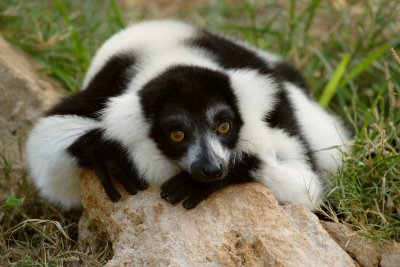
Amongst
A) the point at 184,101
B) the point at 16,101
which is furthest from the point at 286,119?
the point at 16,101

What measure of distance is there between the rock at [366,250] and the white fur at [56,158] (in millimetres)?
1623

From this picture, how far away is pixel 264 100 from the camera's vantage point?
3898 millimetres

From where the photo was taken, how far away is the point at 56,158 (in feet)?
13.2

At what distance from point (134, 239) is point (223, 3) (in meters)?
5.22

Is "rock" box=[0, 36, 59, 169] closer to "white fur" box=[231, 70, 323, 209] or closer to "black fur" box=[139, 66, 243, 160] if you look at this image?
"black fur" box=[139, 66, 243, 160]

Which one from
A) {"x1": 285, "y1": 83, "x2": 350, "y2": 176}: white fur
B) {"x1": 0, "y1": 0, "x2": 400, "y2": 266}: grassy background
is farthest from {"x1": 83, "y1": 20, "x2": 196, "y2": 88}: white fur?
{"x1": 0, "y1": 0, "x2": 400, "y2": 266}: grassy background

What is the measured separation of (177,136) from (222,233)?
2.07ft

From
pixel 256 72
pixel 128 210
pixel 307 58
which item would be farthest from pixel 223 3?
pixel 128 210

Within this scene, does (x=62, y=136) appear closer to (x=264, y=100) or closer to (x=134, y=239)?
(x=134, y=239)

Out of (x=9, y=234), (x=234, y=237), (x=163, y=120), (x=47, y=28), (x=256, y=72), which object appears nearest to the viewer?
(x=234, y=237)

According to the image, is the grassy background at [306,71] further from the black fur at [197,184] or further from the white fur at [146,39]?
the white fur at [146,39]

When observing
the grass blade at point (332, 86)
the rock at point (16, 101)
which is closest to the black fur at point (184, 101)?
the rock at point (16, 101)

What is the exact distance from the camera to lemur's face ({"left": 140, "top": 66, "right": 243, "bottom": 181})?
3676 mm

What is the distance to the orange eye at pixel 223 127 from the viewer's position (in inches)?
148
